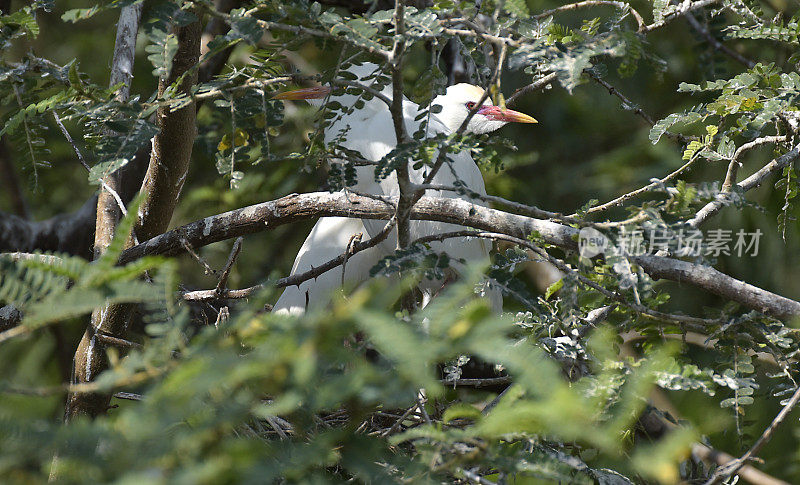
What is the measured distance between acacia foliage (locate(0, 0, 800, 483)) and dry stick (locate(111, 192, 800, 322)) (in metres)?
0.05

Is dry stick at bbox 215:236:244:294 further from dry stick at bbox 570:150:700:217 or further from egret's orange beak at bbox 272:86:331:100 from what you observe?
dry stick at bbox 570:150:700:217

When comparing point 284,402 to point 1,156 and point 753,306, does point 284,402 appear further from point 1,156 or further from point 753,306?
point 1,156

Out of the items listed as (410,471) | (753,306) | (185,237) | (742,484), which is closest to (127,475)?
(410,471)

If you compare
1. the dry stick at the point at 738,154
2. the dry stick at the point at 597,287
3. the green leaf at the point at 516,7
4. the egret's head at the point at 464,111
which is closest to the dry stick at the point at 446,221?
the dry stick at the point at 597,287

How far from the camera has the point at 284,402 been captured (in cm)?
63

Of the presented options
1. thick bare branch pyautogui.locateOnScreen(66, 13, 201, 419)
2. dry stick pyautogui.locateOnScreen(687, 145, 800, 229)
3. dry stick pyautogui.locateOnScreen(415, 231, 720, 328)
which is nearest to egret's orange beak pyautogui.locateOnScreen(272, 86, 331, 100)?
thick bare branch pyautogui.locateOnScreen(66, 13, 201, 419)

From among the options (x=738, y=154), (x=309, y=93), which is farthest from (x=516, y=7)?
(x=309, y=93)

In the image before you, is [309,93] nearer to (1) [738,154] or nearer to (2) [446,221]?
(2) [446,221]

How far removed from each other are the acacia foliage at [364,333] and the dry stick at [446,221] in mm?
51

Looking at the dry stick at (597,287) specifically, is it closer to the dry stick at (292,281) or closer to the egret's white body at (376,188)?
the dry stick at (292,281)

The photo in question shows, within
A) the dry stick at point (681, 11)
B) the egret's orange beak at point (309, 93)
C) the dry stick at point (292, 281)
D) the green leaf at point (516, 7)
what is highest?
the green leaf at point (516, 7)

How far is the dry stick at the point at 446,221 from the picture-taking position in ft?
4.35

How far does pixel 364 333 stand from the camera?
0.94 meters

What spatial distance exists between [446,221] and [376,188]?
2.57 feet
